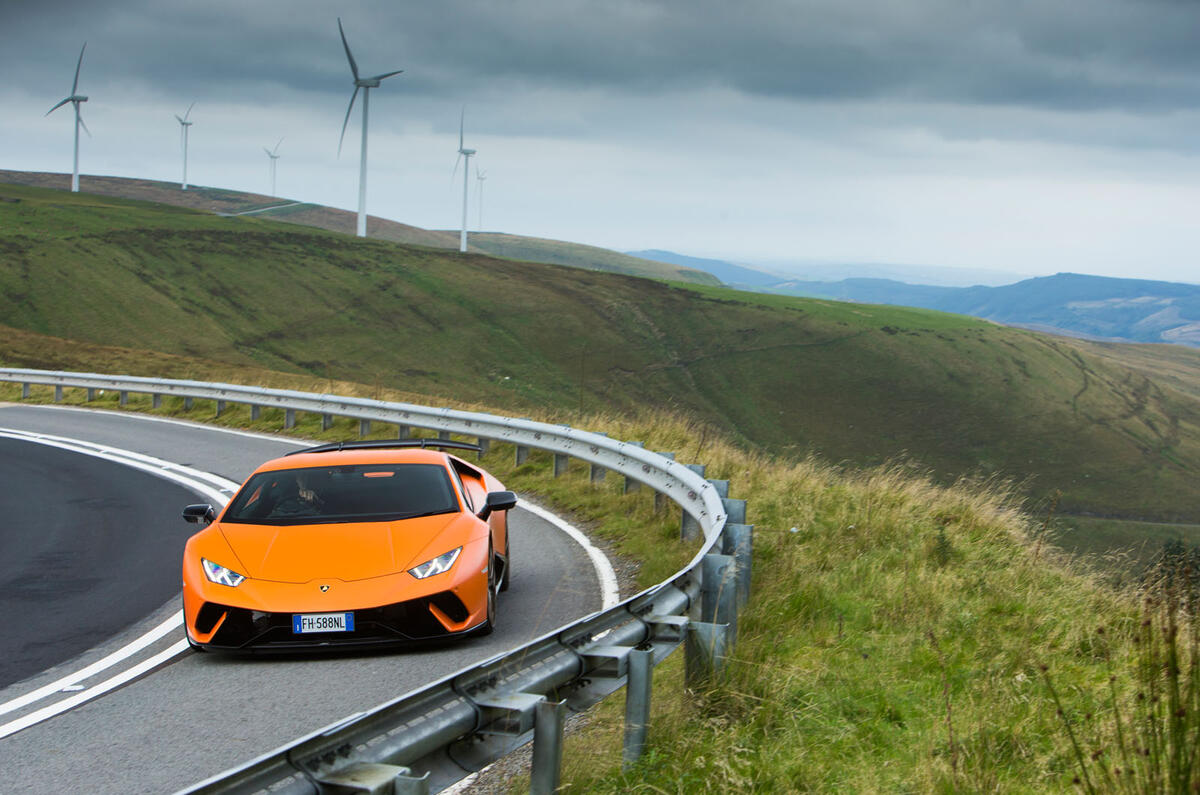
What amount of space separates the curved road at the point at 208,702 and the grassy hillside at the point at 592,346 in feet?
232

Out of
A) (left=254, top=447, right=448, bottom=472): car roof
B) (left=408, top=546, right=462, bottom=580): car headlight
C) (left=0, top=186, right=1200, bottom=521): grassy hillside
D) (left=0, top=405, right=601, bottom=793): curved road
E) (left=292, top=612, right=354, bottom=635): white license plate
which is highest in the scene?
(left=254, top=447, right=448, bottom=472): car roof

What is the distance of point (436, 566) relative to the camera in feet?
22.6

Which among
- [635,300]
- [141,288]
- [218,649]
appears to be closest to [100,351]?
[218,649]

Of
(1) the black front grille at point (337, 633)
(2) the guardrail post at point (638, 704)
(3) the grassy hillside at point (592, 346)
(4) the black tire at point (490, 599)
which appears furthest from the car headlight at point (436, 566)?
(3) the grassy hillside at point (592, 346)

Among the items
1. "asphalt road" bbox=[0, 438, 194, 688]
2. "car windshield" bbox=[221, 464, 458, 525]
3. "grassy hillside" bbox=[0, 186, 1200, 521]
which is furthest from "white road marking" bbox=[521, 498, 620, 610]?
"grassy hillside" bbox=[0, 186, 1200, 521]

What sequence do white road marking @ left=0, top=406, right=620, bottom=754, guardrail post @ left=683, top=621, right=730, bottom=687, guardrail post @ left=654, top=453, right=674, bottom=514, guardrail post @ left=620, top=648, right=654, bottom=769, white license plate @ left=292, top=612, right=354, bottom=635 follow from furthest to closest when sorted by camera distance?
guardrail post @ left=654, top=453, right=674, bottom=514 < white license plate @ left=292, top=612, right=354, bottom=635 < white road marking @ left=0, top=406, right=620, bottom=754 < guardrail post @ left=683, top=621, right=730, bottom=687 < guardrail post @ left=620, top=648, right=654, bottom=769

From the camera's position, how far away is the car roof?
316 inches

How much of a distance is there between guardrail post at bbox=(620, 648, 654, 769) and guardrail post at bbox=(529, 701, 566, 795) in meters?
0.67

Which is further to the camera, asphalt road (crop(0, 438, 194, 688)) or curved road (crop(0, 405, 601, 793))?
asphalt road (crop(0, 438, 194, 688))

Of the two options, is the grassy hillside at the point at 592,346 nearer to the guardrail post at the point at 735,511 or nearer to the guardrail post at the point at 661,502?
the guardrail post at the point at 661,502

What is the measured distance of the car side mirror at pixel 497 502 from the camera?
309 inches

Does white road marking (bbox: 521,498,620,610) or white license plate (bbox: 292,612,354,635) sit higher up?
white license plate (bbox: 292,612,354,635)

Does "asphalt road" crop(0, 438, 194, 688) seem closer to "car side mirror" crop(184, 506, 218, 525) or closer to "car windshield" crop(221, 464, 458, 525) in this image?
"car side mirror" crop(184, 506, 218, 525)

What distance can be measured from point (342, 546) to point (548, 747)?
339cm
